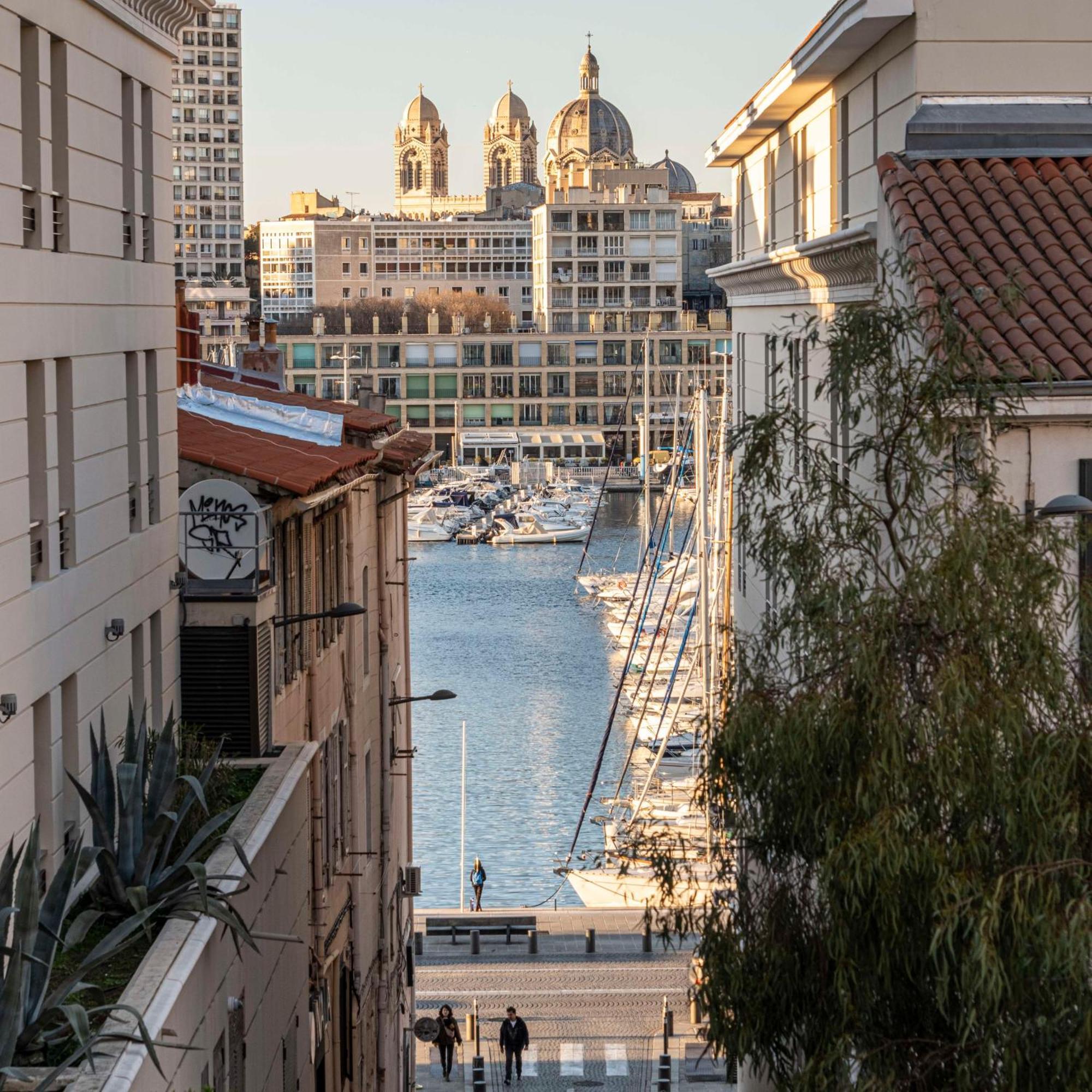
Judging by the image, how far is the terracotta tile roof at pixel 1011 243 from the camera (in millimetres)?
13641

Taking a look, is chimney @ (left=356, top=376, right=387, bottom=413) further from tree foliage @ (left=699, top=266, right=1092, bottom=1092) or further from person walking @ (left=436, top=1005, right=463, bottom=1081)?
tree foliage @ (left=699, top=266, right=1092, bottom=1092)

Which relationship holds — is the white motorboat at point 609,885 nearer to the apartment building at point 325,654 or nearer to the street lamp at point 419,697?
the apartment building at point 325,654

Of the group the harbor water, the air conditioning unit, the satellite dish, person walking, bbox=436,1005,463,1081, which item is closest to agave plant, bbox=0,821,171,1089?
the satellite dish

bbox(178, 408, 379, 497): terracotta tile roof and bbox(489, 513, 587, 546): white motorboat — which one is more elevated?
bbox(178, 408, 379, 497): terracotta tile roof

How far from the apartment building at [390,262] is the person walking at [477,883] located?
149 metres

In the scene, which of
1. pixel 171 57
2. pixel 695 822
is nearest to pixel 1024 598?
pixel 171 57

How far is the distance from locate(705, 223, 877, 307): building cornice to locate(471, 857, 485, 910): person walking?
21064 millimetres

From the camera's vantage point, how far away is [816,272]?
19.8 metres

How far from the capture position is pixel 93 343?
14492mm

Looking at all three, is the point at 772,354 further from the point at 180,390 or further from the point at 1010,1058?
the point at 1010,1058

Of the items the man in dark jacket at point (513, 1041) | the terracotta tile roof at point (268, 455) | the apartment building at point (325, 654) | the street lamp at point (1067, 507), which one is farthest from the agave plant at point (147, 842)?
the man in dark jacket at point (513, 1041)

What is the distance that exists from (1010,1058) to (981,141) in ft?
29.8

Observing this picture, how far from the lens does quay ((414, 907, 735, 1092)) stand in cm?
2997

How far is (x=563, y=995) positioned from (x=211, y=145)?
515 ft
